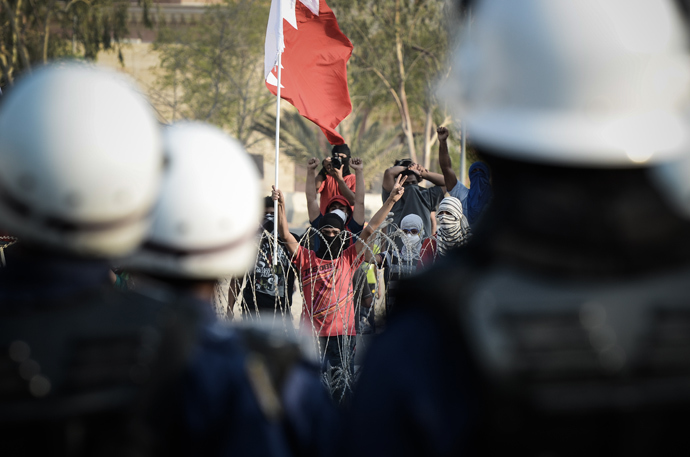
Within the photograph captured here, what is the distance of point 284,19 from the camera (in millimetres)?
7797

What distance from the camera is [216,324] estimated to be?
1513 mm

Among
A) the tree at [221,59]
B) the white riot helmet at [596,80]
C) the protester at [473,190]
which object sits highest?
the white riot helmet at [596,80]

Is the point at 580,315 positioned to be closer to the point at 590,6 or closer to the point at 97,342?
the point at 590,6

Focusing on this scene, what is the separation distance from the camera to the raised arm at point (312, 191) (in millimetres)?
6906

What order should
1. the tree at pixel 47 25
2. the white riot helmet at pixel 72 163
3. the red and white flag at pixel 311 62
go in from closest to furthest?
the white riot helmet at pixel 72 163 → the red and white flag at pixel 311 62 → the tree at pixel 47 25

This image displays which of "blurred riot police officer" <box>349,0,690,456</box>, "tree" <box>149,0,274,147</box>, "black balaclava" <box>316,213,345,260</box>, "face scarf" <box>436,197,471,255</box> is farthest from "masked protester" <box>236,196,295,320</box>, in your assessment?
"tree" <box>149,0,274,147</box>

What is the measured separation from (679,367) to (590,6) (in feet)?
1.75

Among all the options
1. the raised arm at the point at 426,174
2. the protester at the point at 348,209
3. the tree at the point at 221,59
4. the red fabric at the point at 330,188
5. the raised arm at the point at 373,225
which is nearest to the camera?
the raised arm at the point at 373,225

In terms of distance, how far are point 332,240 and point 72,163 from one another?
4.39 metres

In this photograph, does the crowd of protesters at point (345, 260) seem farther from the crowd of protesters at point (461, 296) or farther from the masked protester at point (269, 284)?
the crowd of protesters at point (461, 296)

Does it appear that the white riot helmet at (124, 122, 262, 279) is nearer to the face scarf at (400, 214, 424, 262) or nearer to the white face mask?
the white face mask

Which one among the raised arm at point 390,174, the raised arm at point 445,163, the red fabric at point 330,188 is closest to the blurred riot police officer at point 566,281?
the raised arm at point 445,163

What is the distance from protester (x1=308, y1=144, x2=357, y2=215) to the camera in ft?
23.2

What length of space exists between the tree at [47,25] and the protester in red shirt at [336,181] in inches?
635
